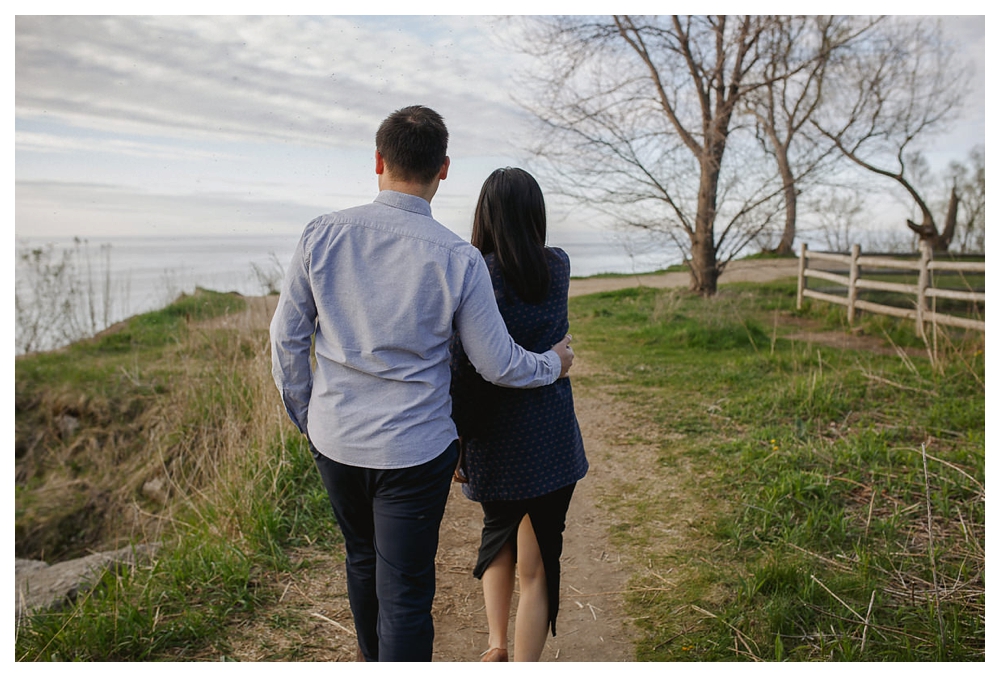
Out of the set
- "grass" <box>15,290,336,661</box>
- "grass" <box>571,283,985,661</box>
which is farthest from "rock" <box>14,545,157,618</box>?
"grass" <box>571,283,985,661</box>

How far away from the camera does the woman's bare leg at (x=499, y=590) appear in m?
2.28

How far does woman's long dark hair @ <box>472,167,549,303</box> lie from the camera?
78.2 inches

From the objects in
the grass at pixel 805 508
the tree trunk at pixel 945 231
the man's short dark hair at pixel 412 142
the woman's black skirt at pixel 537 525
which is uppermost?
the tree trunk at pixel 945 231

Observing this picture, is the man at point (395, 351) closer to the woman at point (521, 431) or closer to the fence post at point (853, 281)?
the woman at point (521, 431)

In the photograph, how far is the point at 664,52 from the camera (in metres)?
11.1

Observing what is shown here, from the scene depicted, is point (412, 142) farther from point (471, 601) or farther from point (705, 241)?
point (705, 241)

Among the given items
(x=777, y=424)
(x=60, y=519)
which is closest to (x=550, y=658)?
(x=777, y=424)

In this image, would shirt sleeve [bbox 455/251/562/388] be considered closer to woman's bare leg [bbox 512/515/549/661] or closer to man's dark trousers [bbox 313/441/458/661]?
man's dark trousers [bbox 313/441/458/661]

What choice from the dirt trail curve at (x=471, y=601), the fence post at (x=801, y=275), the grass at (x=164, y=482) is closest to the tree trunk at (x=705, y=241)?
the fence post at (x=801, y=275)

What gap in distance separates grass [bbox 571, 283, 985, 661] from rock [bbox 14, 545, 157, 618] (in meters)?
2.68

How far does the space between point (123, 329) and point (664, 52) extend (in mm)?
8767

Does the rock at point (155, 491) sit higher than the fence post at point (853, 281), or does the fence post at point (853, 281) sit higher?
the fence post at point (853, 281)

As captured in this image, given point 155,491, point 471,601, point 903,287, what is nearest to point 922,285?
point 903,287

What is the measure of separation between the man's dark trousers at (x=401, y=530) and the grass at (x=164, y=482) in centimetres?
123
